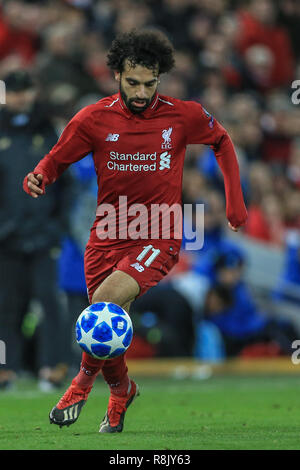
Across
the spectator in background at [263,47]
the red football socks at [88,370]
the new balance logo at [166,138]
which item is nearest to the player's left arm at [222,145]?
the new balance logo at [166,138]

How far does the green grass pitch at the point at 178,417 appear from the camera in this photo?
618 cm

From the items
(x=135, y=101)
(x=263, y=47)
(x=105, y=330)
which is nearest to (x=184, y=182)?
(x=263, y=47)

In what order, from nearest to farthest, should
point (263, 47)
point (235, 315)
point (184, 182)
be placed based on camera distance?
point (235, 315) < point (184, 182) < point (263, 47)

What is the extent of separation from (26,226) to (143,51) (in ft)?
11.8

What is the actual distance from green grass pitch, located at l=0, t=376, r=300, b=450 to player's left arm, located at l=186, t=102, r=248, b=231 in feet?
4.60

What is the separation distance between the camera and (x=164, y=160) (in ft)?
23.1

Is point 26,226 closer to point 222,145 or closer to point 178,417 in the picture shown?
point 178,417

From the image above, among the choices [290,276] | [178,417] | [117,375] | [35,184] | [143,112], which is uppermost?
[143,112]

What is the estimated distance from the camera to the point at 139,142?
700 cm

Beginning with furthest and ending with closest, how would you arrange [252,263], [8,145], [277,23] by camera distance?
[277,23] → [252,263] → [8,145]

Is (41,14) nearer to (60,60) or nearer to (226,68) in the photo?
(60,60)

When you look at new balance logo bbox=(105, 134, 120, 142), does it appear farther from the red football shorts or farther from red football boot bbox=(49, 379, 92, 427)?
red football boot bbox=(49, 379, 92, 427)

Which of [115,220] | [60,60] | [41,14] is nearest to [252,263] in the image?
[60,60]

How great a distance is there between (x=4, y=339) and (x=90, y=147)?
3.76 m
